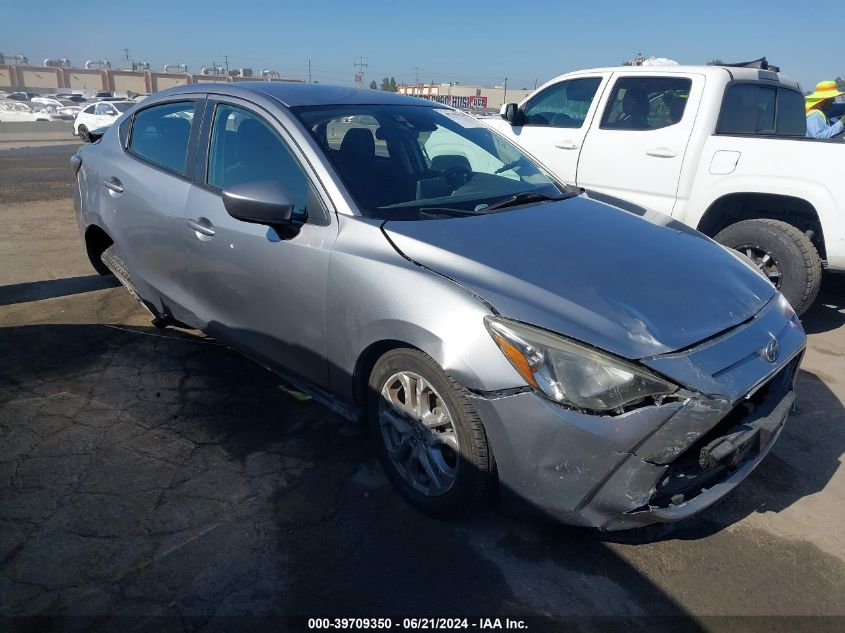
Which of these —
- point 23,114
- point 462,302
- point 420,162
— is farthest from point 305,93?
point 23,114

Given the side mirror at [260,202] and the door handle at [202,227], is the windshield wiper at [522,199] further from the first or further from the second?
the door handle at [202,227]

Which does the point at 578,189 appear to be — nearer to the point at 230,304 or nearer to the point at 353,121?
the point at 353,121

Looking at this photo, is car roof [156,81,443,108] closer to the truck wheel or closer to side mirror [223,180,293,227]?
side mirror [223,180,293,227]

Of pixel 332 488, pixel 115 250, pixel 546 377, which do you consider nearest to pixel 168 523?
pixel 332 488

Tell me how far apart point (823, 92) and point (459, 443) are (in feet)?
26.9

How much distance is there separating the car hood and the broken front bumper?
0.15 m

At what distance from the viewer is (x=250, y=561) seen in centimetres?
241

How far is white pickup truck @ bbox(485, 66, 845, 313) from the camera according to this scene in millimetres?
4633

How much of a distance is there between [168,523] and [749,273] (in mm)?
2900

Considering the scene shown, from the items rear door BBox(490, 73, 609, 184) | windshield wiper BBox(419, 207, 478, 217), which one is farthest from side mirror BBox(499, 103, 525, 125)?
windshield wiper BBox(419, 207, 478, 217)

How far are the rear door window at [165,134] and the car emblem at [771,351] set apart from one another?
3.15 m

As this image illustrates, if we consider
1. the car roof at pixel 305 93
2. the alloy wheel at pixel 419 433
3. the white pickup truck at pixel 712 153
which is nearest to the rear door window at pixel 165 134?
the car roof at pixel 305 93

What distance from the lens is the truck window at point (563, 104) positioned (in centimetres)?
614

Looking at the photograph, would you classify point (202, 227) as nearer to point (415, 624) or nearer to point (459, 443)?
point (459, 443)
